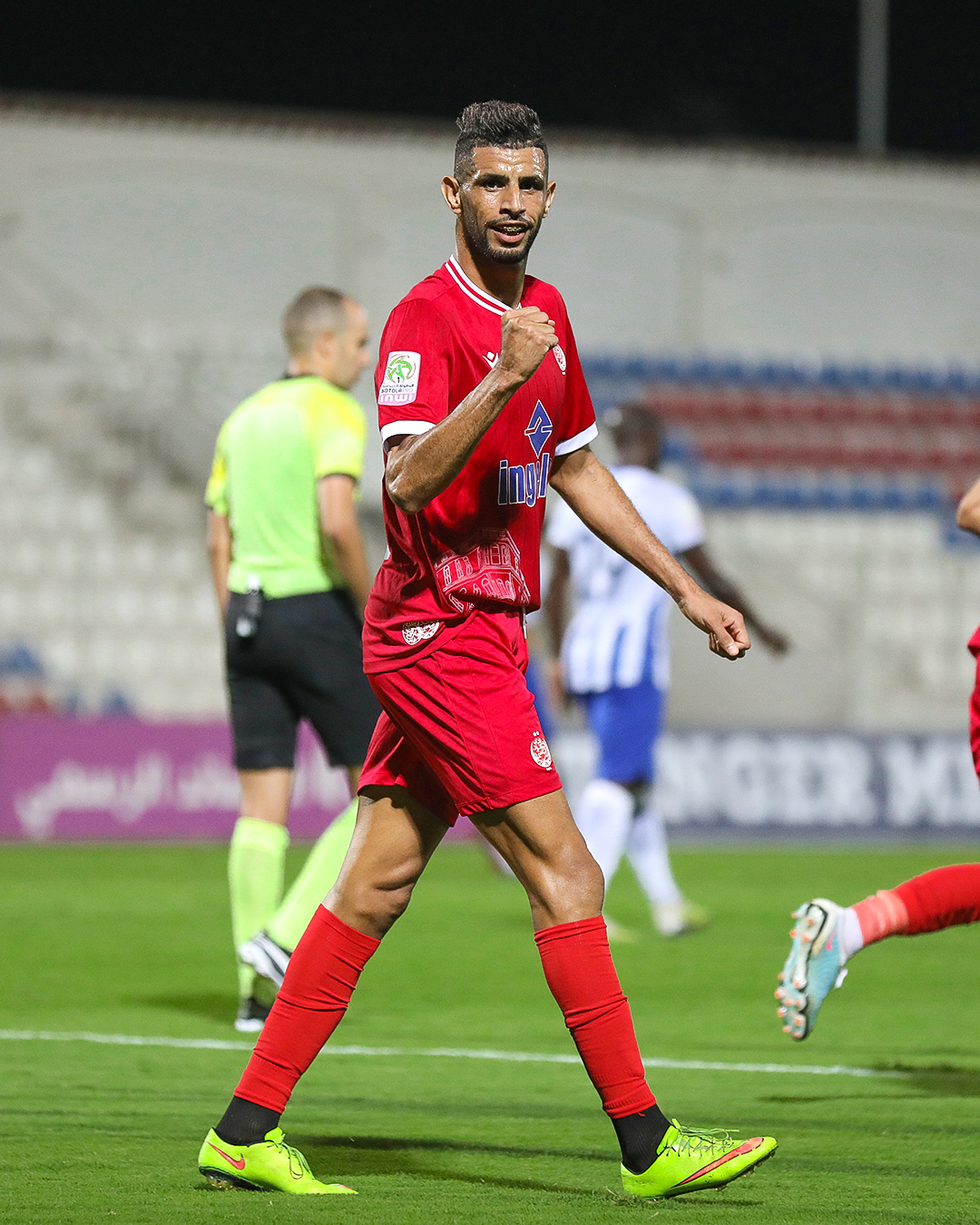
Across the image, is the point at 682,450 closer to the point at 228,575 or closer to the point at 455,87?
the point at 455,87

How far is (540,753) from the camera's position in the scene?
343cm

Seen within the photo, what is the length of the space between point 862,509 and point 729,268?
4.00m

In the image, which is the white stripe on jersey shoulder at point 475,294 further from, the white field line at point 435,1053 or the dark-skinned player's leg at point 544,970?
the white field line at point 435,1053

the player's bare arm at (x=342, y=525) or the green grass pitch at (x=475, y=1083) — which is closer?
the green grass pitch at (x=475, y=1083)

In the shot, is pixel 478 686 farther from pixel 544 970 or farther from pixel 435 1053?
pixel 435 1053

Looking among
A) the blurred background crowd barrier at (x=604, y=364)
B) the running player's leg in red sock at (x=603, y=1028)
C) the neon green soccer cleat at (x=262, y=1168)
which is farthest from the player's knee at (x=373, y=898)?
the blurred background crowd barrier at (x=604, y=364)

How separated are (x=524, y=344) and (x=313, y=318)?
279cm

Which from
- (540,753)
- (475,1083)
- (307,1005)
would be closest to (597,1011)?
(540,753)

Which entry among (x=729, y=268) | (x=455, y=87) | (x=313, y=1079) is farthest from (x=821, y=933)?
(x=455, y=87)

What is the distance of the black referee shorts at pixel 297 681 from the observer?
18.4ft

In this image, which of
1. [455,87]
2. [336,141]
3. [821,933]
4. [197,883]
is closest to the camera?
[821,933]

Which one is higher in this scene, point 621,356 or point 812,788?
point 621,356

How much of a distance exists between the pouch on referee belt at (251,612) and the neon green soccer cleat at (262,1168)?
7.70 feet

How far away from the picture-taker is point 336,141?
2053 centimetres
